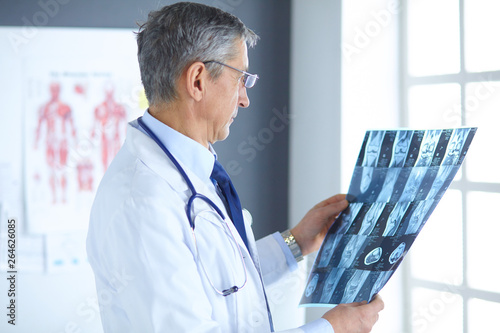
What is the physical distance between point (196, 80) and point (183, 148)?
5.5 inches

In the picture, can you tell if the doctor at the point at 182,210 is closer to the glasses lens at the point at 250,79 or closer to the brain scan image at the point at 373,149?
the glasses lens at the point at 250,79

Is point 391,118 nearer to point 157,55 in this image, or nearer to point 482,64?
point 482,64

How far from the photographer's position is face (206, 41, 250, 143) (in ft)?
3.49

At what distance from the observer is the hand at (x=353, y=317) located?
A: 1.04 meters

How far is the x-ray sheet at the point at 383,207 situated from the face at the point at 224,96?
0.29 m

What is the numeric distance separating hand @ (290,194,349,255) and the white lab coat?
330 millimetres

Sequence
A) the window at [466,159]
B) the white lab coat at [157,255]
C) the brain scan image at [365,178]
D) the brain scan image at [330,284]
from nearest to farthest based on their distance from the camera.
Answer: the white lab coat at [157,255]
the brain scan image at [365,178]
the brain scan image at [330,284]
the window at [466,159]

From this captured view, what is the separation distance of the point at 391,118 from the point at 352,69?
0.91 ft

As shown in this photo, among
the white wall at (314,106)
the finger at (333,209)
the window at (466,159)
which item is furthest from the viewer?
the white wall at (314,106)

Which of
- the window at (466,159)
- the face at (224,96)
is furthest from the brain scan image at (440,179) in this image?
the window at (466,159)

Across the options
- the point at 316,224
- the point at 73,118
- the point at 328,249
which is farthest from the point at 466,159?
the point at 73,118

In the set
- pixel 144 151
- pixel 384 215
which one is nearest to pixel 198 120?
pixel 144 151

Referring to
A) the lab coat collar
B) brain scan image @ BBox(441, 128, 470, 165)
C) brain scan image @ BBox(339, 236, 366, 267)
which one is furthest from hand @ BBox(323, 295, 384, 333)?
brain scan image @ BBox(441, 128, 470, 165)

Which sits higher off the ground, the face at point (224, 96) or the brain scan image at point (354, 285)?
the face at point (224, 96)
